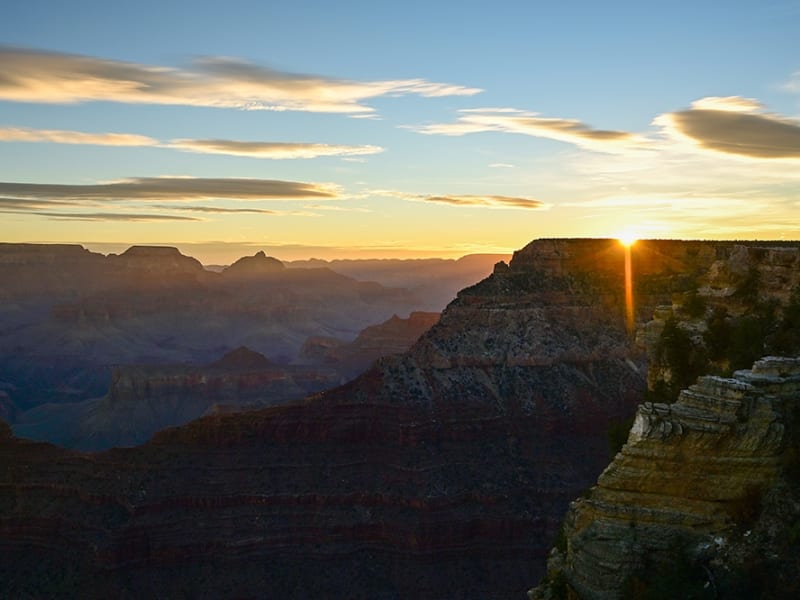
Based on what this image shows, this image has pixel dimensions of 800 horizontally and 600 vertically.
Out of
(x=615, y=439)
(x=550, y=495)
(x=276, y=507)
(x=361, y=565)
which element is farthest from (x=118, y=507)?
(x=615, y=439)

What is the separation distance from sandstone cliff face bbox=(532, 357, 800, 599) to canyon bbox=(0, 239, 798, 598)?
37480 millimetres

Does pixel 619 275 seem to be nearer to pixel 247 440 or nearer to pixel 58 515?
pixel 247 440

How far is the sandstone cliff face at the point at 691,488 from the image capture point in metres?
17.8

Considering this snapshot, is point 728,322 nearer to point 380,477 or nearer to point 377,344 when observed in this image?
point 380,477

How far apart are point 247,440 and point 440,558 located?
1849 cm

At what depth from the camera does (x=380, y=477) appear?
6900cm

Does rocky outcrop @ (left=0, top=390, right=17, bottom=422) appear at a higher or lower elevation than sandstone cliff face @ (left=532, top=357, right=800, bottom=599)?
lower

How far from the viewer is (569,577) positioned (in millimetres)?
19594

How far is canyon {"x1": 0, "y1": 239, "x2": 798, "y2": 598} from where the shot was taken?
2443 inches

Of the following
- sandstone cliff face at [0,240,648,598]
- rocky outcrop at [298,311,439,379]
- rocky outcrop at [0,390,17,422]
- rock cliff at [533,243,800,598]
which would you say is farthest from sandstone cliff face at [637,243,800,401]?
rocky outcrop at [0,390,17,422]

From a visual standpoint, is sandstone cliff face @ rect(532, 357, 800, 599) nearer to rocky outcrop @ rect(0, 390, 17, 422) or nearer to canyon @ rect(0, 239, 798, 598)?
canyon @ rect(0, 239, 798, 598)

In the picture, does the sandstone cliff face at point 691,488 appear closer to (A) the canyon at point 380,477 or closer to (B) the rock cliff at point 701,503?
(B) the rock cliff at point 701,503

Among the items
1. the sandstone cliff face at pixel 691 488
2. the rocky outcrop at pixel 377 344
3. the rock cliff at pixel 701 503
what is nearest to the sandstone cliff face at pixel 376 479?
the rock cliff at pixel 701 503

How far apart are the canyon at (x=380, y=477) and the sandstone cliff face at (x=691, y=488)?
1476 inches
